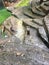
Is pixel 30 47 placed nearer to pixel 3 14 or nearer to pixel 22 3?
pixel 3 14

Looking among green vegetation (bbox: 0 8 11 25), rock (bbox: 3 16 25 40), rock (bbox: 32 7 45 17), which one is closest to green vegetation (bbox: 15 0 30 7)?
green vegetation (bbox: 0 8 11 25)

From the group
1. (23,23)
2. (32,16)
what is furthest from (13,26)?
(32,16)

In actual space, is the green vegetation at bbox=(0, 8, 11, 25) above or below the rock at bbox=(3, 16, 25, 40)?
below

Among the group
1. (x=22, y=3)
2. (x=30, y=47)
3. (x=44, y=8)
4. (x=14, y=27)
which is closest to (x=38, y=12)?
(x=44, y=8)

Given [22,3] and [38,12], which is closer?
[38,12]

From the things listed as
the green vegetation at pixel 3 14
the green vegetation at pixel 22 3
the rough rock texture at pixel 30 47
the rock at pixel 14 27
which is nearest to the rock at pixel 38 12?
the rough rock texture at pixel 30 47

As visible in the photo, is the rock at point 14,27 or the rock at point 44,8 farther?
the rock at point 44,8

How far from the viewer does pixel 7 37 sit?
9.94 meters

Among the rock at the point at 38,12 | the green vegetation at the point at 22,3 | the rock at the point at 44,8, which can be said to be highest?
the rock at the point at 44,8

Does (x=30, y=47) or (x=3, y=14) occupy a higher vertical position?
(x=30, y=47)

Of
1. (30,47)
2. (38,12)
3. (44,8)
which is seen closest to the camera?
(30,47)

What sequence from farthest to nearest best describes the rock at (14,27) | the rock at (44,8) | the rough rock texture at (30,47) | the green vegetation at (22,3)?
the green vegetation at (22,3), the rock at (44,8), the rock at (14,27), the rough rock texture at (30,47)

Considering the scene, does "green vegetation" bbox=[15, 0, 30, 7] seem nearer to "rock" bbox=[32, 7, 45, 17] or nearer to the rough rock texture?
"rock" bbox=[32, 7, 45, 17]

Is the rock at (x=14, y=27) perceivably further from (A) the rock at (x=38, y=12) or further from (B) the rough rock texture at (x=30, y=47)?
(A) the rock at (x=38, y=12)
